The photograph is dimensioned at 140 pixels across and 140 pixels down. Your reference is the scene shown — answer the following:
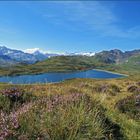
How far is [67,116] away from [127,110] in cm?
683

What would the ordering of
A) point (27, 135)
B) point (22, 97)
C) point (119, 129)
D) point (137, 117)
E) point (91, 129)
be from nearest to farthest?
1. point (27, 135)
2. point (91, 129)
3. point (119, 129)
4. point (22, 97)
5. point (137, 117)

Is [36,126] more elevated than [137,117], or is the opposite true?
[36,126]

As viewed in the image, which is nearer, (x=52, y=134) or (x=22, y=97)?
(x=52, y=134)

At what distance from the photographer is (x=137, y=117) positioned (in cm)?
1095

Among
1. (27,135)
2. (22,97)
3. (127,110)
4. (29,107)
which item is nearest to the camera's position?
(27,135)

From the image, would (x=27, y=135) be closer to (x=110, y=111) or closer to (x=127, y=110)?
(x=110, y=111)

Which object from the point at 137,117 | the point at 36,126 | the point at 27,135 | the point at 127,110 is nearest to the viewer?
the point at 27,135

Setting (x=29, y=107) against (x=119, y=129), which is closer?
(x=29, y=107)

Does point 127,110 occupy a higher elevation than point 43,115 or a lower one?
lower

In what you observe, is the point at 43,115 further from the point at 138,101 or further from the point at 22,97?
the point at 138,101

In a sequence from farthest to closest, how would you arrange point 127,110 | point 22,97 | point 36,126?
1. point 127,110
2. point 22,97
3. point 36,126

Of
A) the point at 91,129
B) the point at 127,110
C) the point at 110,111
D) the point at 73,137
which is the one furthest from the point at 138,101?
the point at 73,137

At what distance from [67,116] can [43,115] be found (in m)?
0.53

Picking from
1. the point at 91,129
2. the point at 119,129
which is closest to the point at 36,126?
the point at 91,129
